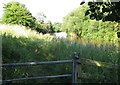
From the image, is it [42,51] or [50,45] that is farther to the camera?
[50,45]

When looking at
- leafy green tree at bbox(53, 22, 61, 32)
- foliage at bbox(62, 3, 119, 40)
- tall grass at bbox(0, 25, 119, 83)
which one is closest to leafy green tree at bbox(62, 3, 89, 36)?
foliage at bbox(62, 3, 119, 40)

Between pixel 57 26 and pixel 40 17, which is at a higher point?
pixel 40 17

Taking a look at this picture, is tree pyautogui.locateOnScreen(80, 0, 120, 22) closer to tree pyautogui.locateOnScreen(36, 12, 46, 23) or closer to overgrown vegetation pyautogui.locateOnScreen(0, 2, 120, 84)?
overgrown vegetation pyautogui.locateOnScreen(0, 2, 120, 84)

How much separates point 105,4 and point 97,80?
2.45 metres

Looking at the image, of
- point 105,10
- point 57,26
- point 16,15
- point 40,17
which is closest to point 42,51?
point 16,15

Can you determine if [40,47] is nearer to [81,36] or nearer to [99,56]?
[99,56]

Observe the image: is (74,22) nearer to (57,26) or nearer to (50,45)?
(57,26)

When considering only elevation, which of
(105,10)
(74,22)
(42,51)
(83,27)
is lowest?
(42,51)

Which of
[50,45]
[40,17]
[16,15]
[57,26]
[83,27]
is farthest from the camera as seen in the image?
[83,27]

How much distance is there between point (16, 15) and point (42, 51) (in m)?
1.65

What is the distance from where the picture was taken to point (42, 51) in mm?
6207

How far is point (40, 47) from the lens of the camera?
6.32 meters

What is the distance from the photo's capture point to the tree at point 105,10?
3.08 m

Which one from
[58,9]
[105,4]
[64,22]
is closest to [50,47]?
[58,9]
